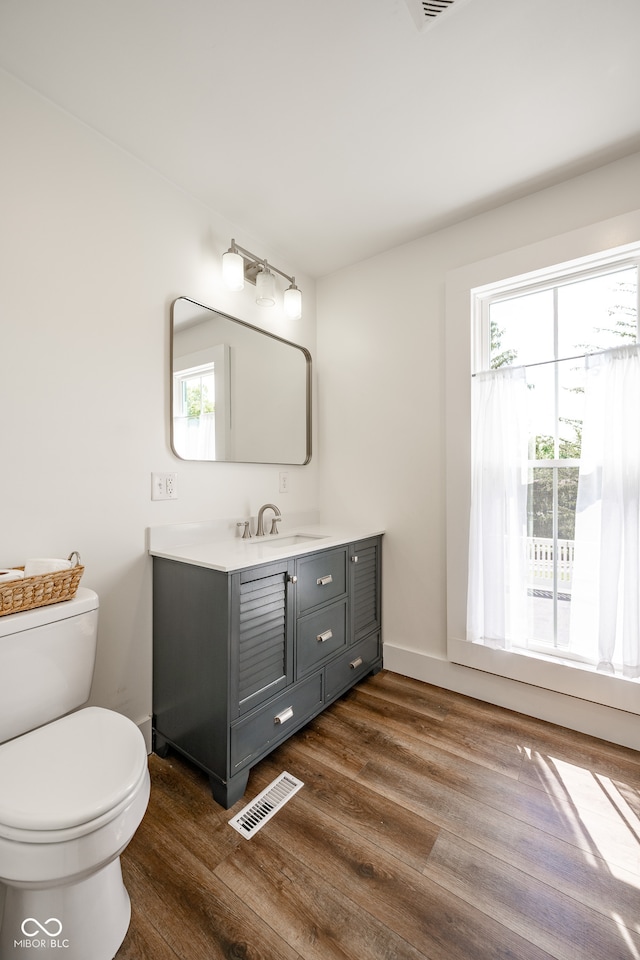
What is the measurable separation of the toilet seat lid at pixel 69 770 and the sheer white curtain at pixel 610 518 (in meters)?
1.81

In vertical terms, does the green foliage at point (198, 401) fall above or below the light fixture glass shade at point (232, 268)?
below

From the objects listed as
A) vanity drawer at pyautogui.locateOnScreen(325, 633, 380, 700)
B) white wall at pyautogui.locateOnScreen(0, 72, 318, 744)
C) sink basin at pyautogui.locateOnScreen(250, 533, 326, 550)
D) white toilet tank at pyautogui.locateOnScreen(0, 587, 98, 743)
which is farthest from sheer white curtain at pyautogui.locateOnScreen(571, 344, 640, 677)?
white toilet tank at pyautogui.locateOnScreen(0, 587, 98, 743)

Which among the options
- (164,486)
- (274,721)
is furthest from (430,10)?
(274,721)

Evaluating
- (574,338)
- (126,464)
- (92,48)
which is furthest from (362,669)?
(92,48)

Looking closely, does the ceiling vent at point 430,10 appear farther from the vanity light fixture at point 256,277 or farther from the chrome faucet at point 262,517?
the chrome faucet at point 262,517

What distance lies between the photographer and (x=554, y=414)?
193 cm

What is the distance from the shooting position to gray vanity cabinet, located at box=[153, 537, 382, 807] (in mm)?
1443

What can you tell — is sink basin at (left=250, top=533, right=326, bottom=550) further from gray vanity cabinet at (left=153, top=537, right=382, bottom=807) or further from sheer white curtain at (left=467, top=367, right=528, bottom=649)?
sheer white curtain at (left=467, top=367, right=528, bottom=649)

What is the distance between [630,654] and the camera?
1.66m

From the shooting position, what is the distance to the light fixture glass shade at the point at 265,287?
2107mm

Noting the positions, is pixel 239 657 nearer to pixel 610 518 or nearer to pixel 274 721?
pixel 274 721

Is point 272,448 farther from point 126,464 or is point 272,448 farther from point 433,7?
point 433,7

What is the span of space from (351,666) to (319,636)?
391 millimetres

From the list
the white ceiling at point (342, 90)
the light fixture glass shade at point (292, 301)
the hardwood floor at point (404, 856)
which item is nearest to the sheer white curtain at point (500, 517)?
the hardwood floor at point (404, 856)
